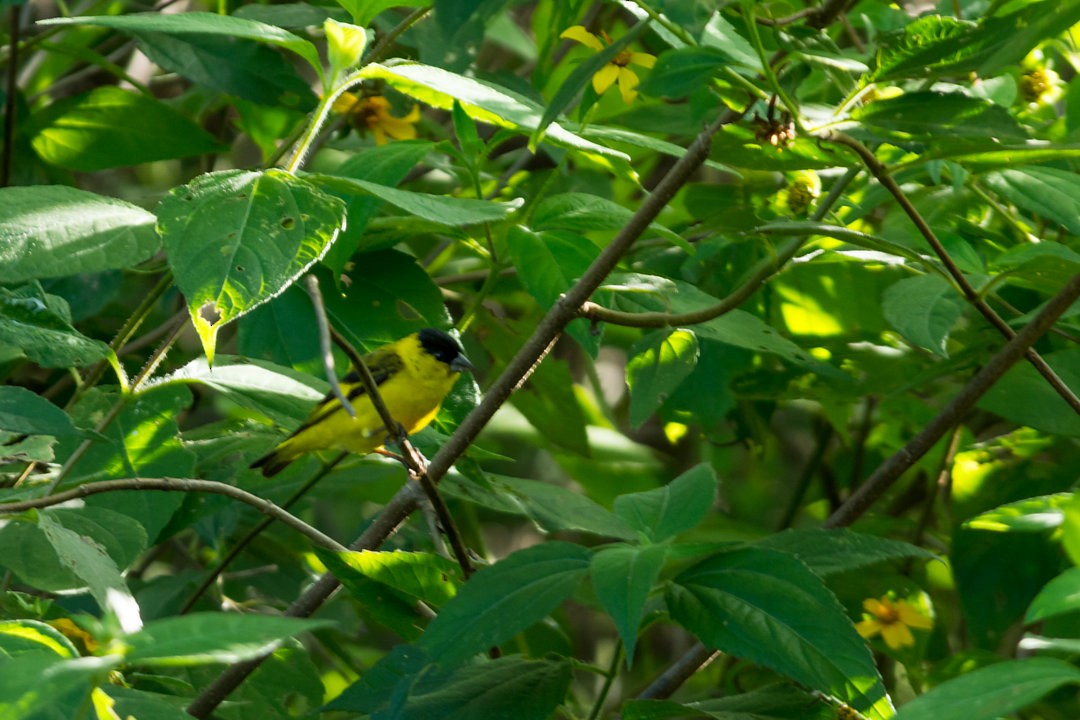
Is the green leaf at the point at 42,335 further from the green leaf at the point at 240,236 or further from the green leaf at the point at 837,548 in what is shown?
the green leaf at the point at 837,548

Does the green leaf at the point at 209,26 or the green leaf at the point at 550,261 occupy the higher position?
the green leaf at the point at 209,26

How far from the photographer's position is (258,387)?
75.8 inches

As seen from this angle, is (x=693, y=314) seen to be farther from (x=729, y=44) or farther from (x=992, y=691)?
(x=992, y=691)

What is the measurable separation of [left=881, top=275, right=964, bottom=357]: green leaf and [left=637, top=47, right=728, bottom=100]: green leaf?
56cm

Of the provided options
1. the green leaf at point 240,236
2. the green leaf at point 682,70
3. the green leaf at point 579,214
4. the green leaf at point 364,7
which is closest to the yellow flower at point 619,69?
the green leaf at point 579,214

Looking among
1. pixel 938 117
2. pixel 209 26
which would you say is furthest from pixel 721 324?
pixel 209 26

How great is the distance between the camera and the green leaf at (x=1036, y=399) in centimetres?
223

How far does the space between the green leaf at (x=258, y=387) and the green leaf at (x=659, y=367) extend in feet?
1.68

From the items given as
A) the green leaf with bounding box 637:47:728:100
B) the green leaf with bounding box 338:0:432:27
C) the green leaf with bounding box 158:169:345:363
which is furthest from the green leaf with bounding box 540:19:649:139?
the green leaf with bounding box 338:0:432:27

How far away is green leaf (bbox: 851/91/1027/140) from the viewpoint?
1552 mm

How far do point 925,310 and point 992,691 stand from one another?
3.37 ft

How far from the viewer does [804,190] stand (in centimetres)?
262

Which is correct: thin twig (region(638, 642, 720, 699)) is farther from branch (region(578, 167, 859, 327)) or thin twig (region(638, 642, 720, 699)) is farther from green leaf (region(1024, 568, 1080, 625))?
green leaf (region(1024, 568, 1080, 625))

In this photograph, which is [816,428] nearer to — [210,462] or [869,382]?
[869,382]
